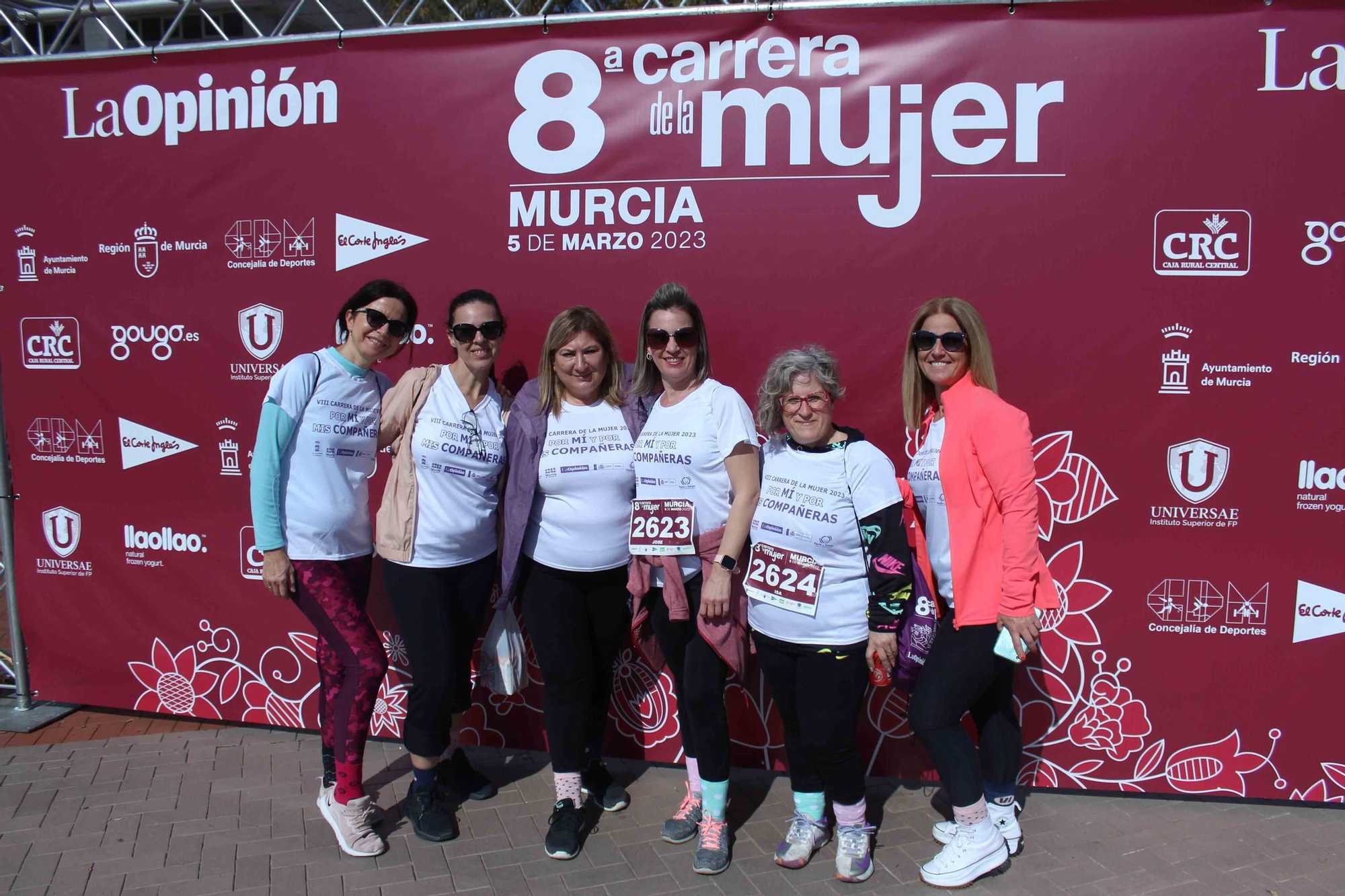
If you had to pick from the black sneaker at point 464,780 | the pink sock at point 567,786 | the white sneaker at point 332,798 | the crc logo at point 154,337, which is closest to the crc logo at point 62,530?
the crc logo at point 154,337

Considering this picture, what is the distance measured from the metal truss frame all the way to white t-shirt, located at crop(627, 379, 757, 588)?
1.71m

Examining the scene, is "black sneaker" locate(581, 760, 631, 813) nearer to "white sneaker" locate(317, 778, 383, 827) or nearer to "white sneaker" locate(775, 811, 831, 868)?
"white sneaker" locate(775, 811, 831, 868)

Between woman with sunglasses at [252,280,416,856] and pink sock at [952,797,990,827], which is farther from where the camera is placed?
woman with sunglasses at [252,280,416,856]

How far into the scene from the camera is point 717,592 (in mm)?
2953

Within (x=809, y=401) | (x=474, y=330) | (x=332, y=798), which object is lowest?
(x=332, y=798)

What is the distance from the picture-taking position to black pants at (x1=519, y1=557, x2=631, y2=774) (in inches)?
126

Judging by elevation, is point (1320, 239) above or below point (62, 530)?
above

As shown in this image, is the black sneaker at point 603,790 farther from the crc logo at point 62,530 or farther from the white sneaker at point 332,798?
the crc logo at point 62,530

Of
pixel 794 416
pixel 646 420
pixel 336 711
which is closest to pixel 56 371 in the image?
pixel 336 711

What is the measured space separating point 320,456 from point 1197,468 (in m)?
3.33

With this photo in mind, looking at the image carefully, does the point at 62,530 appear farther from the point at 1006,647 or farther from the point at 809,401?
the point at 1006,647

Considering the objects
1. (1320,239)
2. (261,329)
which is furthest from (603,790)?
(1320,239)

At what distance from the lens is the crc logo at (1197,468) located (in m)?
3.49

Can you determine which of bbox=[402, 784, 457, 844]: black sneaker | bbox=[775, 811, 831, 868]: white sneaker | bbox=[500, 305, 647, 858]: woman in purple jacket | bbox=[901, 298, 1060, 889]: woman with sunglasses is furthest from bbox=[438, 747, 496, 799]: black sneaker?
bbox=[901, 298, 1060, 889]: woman with sunglasses
